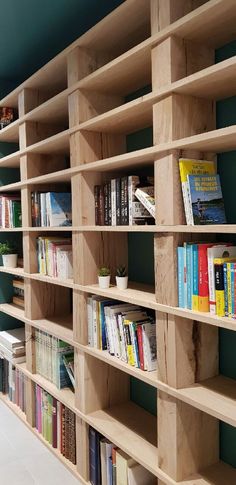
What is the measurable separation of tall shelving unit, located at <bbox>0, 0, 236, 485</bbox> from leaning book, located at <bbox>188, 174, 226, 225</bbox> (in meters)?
0.06

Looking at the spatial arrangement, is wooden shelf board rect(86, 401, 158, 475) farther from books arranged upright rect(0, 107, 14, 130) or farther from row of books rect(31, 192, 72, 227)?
books arranged upright rect(0, 107, 14, 130)

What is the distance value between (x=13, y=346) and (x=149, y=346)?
147cm

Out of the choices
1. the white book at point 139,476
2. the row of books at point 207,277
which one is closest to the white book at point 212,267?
the row of books at point 207,277

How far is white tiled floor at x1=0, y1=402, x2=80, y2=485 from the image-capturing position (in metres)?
2.18

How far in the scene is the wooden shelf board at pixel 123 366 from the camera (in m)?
1.67

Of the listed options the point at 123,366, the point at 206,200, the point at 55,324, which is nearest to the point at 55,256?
the point at 55,324

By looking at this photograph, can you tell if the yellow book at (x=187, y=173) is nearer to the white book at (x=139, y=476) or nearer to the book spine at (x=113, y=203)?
the book spine at (x=113, y=203)

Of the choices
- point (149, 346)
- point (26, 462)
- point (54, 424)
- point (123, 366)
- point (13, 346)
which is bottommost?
point (26, 462)

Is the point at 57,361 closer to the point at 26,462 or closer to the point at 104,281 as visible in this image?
the point at 26,462

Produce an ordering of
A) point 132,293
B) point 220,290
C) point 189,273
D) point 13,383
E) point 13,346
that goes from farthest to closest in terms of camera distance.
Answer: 1. point 13,383
2. point 13,346
3. point 132,293
4. point 189,273
5. point 220,290

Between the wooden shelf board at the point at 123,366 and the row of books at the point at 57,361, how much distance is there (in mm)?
395

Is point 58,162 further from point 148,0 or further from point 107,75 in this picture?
point 148,0

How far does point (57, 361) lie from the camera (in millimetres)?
2463

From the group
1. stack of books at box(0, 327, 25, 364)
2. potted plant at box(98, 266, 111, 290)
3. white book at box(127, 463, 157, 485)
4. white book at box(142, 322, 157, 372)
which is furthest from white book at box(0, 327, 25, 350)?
white book at box(142, 322, 157, 372)
